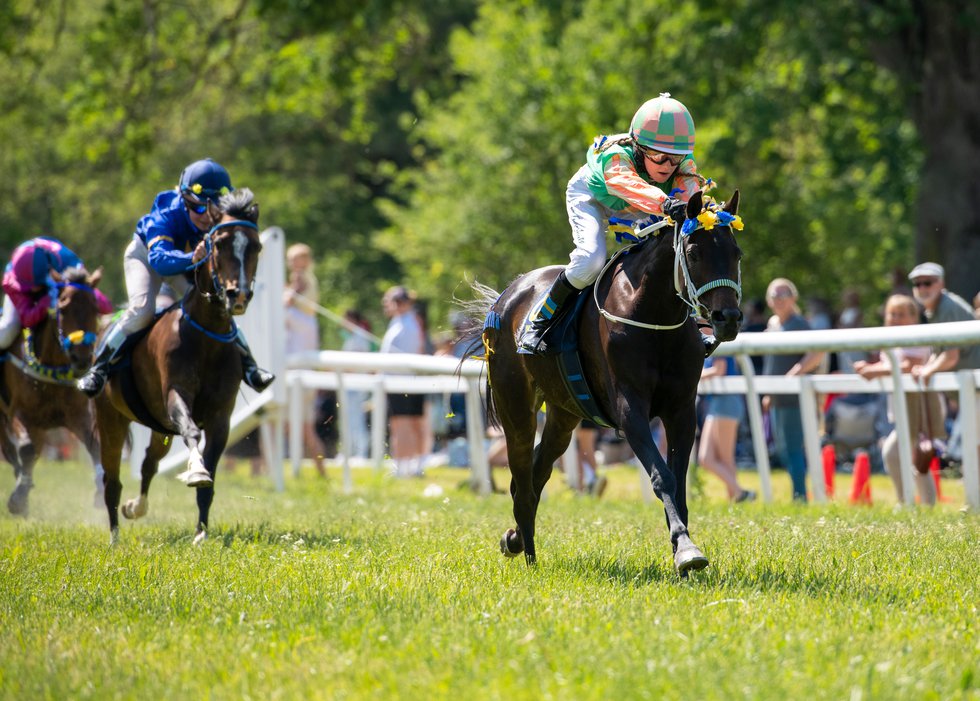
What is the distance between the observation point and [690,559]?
6.16 meters

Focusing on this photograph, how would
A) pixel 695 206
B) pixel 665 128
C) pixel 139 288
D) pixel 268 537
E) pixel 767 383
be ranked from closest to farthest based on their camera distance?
pixel 695 206
pixel 665 128
pixel 268 537
pixel 139 288
pixel 767 383

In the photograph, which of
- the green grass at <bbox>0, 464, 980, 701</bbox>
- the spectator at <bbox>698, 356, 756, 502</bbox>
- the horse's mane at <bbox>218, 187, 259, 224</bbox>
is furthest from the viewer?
the spectator at <bbox>698, 356, 756, 502</bbox>

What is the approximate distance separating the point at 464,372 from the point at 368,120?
84.4 ft

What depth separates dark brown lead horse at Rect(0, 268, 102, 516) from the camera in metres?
11.2

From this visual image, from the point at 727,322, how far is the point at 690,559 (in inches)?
44.2

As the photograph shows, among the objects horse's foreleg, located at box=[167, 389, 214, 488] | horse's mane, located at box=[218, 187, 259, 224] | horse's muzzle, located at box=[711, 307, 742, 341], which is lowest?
horse's foreleg, located at box=[167, 389, 214, 488]

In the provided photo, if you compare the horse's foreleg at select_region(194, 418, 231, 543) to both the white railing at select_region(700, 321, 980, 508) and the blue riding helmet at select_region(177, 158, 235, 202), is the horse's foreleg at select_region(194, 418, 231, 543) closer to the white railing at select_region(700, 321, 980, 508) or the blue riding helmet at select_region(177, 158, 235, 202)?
the blue riding helmet at select_region(177, 158, 235, 202)

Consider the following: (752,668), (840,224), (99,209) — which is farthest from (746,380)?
(99,209)

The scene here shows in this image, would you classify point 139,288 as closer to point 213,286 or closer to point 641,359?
point 213,286

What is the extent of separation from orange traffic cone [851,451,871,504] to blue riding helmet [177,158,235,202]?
21.1ft

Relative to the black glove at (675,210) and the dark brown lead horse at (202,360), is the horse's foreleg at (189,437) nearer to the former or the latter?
the dark brown lead horse at (202,360)

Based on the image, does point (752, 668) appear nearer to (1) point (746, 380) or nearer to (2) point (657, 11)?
(1) point (746, 380)

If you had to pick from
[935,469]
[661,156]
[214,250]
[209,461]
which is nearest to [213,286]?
[214,250]

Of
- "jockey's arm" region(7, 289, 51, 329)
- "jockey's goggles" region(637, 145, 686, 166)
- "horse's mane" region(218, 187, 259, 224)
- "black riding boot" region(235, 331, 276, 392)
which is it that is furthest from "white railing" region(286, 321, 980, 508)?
"jockey's arm" region(7, 289, 51, 329)
